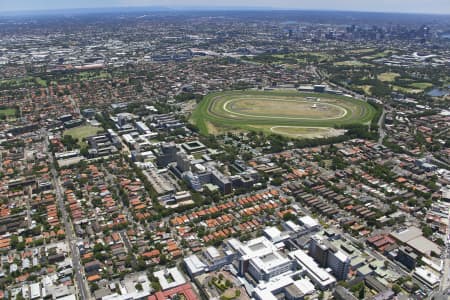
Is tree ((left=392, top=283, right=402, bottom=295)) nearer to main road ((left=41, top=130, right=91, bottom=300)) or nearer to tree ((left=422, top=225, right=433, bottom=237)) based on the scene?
tree ((left=422, top=225, right=433, bottom=237))

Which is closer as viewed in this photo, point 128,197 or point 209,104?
point 128,197

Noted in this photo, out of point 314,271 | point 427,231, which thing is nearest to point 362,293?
point 314,271

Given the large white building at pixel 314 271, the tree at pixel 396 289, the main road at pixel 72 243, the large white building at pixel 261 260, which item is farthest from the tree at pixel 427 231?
the main road at pixel 72 243

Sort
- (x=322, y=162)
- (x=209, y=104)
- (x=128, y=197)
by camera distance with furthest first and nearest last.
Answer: (x=209, y=104), (x=322, y=162), (x=128, y=197)

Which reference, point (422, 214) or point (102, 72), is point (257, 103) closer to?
point (422, 214)

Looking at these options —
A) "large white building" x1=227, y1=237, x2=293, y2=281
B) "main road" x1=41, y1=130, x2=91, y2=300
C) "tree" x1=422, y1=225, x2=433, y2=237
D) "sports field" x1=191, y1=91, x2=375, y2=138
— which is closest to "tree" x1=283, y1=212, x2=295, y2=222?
"large white building" x1=227, y1=237, x2=293, y2=281

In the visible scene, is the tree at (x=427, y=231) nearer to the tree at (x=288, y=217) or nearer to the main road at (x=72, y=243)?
the tree at (x=288, y=217)

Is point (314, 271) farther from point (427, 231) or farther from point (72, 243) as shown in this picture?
point (72, 243)

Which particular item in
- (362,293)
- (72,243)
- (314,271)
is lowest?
(72,243)

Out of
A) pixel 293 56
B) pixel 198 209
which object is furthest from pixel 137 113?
pixel 293 56
